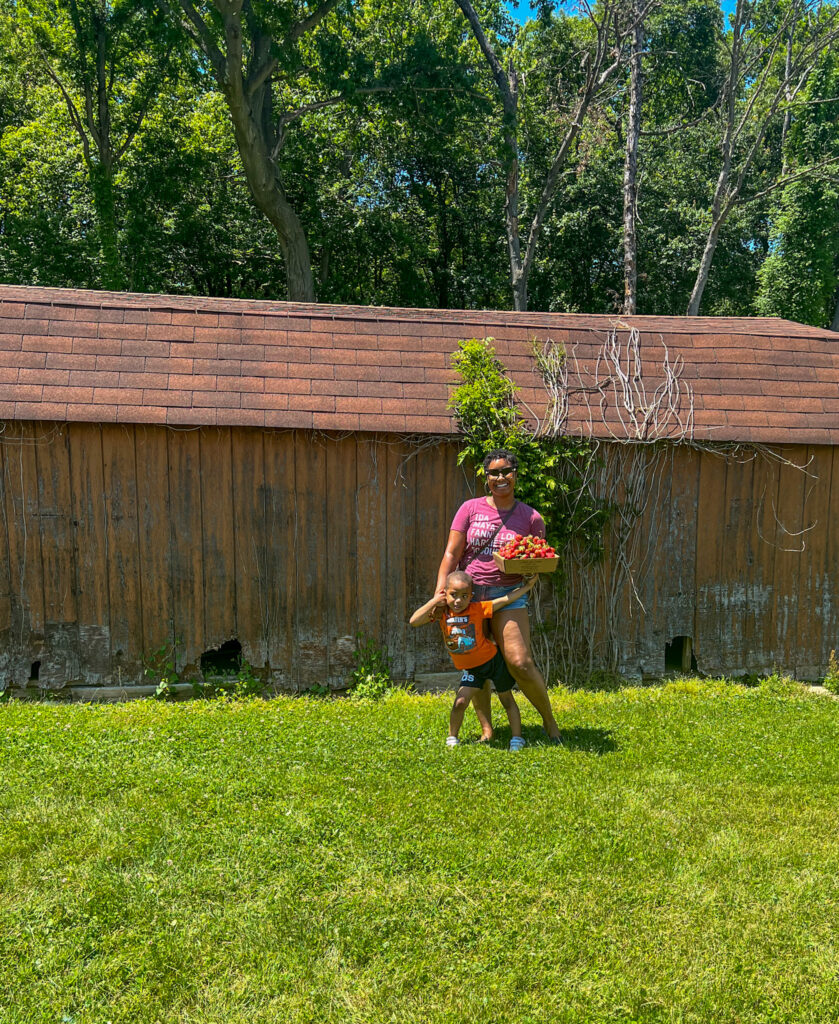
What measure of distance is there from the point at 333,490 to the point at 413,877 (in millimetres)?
3689

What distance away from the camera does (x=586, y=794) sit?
14.4 ft

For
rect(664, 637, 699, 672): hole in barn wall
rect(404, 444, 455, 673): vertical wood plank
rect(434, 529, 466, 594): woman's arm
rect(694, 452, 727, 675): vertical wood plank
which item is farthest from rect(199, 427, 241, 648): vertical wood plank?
rect(694, 452, 727, 675): vertical wood plank

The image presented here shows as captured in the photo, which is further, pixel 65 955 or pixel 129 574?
pixel 129 574

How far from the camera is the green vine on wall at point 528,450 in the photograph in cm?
655

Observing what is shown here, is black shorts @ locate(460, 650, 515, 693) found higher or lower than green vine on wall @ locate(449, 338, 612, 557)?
lower

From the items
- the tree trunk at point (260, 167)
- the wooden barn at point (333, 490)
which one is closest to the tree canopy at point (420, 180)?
the tree trunk at point (260, 167)

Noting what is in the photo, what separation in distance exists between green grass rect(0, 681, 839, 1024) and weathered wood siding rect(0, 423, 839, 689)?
1276mm

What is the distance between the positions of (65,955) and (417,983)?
1.33 m

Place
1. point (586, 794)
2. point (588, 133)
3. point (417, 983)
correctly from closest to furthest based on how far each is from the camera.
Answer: point (417, 983) → point (586, 794) → point (588, 133)

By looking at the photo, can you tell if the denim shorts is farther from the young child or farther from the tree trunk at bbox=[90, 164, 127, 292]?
the tree trunk at bbox=[90, 164, 127, 292]

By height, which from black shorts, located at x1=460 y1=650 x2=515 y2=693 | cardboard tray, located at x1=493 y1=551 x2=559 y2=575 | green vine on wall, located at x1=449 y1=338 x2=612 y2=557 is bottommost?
black shorts, located at x1=460 y1=650 x2=515 y2=693

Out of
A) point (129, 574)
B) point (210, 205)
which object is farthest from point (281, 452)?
point (210, 205)

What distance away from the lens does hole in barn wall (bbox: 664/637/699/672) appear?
7.13 m

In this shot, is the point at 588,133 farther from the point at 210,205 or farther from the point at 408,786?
the point at 408,786
